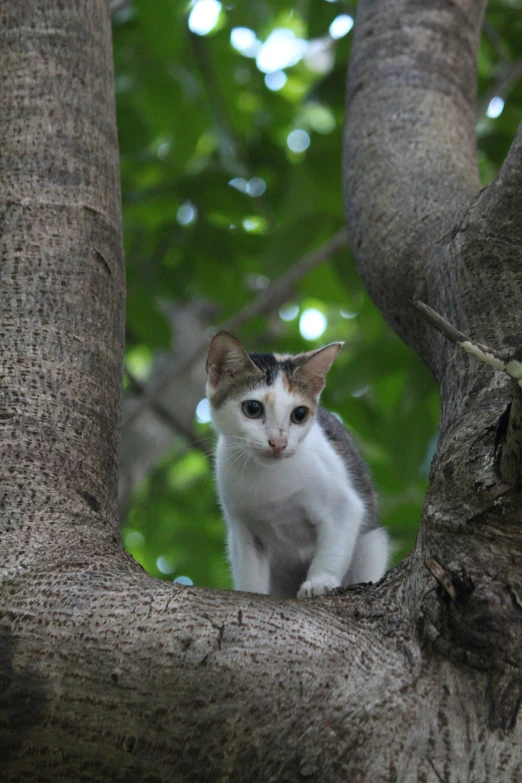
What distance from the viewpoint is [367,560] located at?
3.10m

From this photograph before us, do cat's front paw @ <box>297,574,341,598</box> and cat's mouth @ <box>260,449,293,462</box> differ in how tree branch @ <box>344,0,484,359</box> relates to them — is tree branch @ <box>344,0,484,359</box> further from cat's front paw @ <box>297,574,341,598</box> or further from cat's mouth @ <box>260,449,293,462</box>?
cat's front paw @ <box>297,574,341,598</box>

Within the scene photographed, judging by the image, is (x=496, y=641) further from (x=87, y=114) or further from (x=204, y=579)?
(x=204, y=579)

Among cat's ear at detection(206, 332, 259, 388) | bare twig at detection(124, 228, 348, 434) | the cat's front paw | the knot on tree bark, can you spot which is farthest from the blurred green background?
the knot on tree bark

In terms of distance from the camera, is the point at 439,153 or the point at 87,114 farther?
the point at 439,153

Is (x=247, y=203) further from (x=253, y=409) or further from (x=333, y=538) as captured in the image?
(x=333, y=538)

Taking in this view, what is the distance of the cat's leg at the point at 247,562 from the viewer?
9.58 ft

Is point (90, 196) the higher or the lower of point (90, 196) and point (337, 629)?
the higher

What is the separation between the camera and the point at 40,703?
4.79 feet

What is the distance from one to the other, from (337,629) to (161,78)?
3333mm

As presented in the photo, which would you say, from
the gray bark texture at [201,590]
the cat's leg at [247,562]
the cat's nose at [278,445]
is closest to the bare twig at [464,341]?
the gray bark texture at [201,590]

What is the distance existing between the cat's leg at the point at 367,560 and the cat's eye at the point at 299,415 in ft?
1.60

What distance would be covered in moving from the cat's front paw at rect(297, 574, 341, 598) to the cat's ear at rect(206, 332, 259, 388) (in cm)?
91

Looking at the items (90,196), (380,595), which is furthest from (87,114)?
(380,595)

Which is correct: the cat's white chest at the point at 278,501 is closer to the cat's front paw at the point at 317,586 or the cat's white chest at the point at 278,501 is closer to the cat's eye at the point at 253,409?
the cat's eye at the point at 253,409
